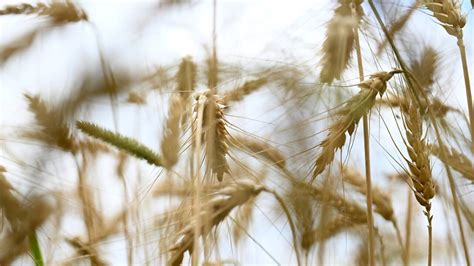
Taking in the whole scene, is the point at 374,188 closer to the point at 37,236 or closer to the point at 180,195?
the point at 180,195

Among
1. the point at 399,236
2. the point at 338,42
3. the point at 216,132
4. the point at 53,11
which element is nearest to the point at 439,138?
the point at 338,42

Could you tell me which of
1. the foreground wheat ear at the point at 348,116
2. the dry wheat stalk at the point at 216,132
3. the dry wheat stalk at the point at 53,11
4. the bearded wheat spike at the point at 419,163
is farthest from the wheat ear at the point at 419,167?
the dry wheat stalk at the point at 53,11

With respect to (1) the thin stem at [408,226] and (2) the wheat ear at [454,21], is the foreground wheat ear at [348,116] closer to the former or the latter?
(2) the wheat ear at [454,21]

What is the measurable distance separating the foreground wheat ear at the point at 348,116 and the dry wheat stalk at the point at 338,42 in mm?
89

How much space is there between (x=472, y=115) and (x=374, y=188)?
632 mm

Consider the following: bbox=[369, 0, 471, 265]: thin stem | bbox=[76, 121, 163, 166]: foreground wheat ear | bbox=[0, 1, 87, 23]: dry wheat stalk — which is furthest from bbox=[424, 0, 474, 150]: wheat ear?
bbox=[0, 1, 87, 23]: dry wheat stalk

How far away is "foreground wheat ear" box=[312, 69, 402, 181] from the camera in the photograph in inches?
61.4

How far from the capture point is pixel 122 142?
6.29 ft

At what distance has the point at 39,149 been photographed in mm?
1826

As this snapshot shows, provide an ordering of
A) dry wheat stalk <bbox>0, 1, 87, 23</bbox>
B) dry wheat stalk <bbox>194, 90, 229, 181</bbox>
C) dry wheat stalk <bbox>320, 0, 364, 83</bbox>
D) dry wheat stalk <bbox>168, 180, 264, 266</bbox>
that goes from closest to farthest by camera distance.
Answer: dry wheat stalk <bbox>168, 180, 264, 266</bbox> < dry wheat stalk <bbox>194, 90, 229, 181</bbox> < dry wheat stalk <bbox>320, 0, 364, 83</bbox> < dry wheat stalk <bbox>0, 1, 87, 23</bbox>

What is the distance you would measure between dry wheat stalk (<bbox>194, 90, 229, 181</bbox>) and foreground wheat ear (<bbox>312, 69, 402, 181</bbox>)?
191mm

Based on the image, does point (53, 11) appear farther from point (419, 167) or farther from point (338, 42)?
point (419, 167)

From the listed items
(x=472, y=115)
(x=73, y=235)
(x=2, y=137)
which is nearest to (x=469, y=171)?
(x=472, y=115)

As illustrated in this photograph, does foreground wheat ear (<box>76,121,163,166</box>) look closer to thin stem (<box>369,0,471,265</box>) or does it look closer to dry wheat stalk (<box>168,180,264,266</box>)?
dry wheat stalk (<box>168,180,264,266</box>)
